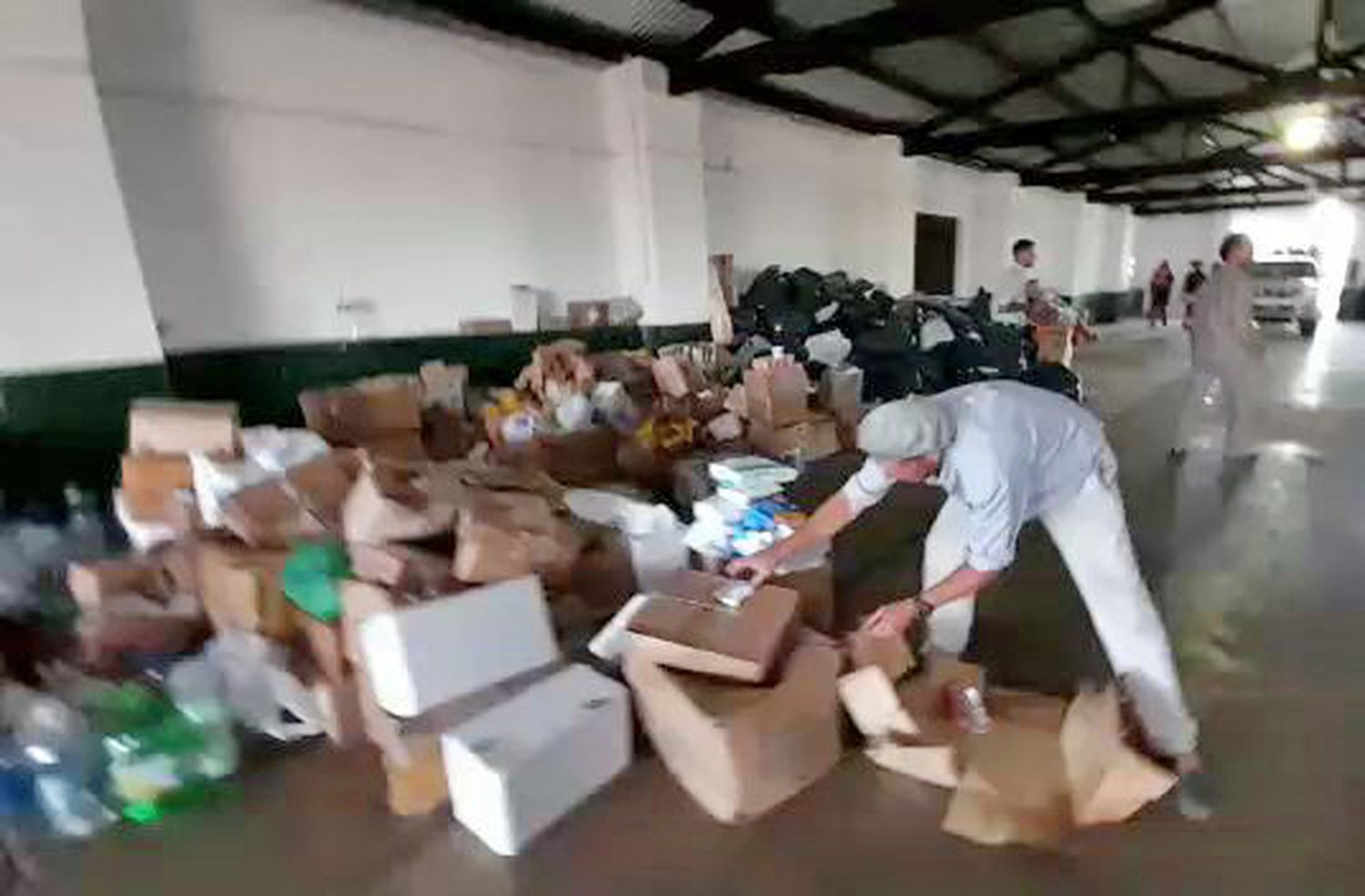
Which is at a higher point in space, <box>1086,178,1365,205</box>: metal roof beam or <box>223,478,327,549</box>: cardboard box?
<box>1086,178,1365,205</box>: metal roof beam

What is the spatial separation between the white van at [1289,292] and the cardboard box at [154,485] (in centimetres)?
1629

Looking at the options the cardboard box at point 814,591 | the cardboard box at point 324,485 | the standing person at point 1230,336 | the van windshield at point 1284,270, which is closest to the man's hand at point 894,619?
the cardboard box at point 814,591

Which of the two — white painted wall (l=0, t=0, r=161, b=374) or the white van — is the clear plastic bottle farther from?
the white van

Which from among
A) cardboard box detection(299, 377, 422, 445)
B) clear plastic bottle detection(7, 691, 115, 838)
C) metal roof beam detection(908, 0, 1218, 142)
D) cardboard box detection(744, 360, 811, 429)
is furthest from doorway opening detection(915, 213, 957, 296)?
clear plastic bottle detection(7, 691, 115, 838)

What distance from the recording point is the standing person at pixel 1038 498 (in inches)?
61.1

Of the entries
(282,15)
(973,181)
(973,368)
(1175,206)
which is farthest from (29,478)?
(1175,206)

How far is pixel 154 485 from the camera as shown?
259 centimetres

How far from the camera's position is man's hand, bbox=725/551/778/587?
2062 millimetres

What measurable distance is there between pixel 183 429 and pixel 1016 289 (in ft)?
19.0

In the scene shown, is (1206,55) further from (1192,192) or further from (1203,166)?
(1192,192)

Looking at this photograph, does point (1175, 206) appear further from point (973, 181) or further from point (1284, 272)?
point (973, 181)

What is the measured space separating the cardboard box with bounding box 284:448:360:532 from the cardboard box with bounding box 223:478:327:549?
0.02m

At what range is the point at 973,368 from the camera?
544cm

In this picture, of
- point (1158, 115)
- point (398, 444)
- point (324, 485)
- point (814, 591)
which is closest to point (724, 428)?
point (398, 444)
